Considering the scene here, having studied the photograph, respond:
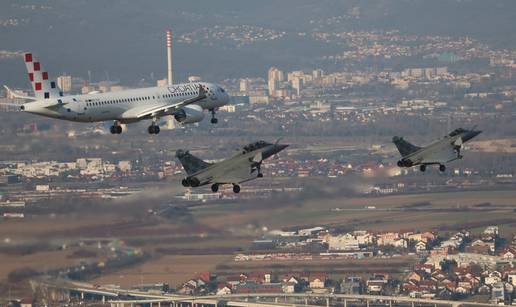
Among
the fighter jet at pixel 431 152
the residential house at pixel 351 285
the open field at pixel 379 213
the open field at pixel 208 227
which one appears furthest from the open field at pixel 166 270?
the fighter jet at pixel 431 152

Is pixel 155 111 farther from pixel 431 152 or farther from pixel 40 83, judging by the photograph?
pixel 431 152

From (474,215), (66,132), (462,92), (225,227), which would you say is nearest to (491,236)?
(474,215)

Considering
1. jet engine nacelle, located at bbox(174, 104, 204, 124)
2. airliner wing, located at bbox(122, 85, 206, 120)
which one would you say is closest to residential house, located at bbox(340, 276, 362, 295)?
jet engine nacelle, located at bbox(174, 104, 204, 124)

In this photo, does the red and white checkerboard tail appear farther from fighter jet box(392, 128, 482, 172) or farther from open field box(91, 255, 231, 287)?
fighter jet box(392, 128, 482, 172)

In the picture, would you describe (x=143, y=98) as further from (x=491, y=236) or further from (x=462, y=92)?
(x=462, y=92)

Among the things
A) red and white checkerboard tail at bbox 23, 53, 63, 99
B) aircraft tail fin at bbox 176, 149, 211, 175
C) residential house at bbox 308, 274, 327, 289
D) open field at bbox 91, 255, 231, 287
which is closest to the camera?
aircraft tail fin at bbox 176, 149, 211, 175

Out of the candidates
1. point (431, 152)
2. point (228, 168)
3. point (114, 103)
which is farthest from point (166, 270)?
point (431, 152)
